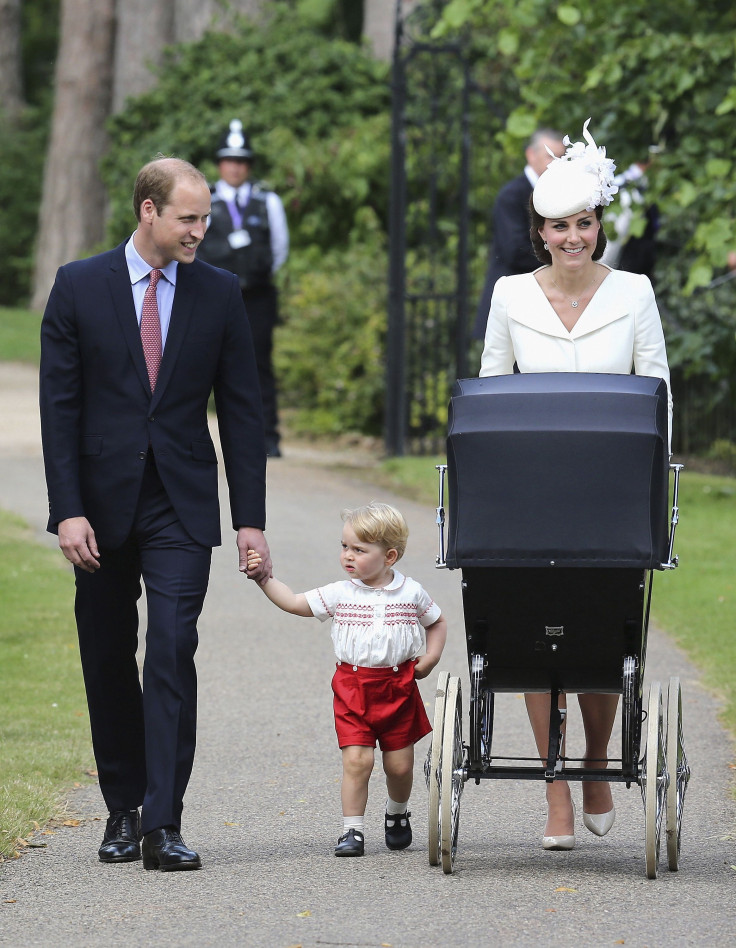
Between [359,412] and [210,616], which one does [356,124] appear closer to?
[359,412]

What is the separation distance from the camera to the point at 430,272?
14086mm

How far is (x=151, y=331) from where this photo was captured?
4.94m

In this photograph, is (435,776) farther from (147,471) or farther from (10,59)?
(10,59)

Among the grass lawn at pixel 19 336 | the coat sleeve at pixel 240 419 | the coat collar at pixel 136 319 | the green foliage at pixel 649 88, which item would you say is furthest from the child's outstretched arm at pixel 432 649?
the grass lawn at pixel 19 336

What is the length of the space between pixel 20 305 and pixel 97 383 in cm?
2840

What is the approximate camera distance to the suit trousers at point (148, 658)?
4.78m

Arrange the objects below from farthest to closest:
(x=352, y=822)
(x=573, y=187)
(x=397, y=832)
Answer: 1. (x=397, y=832)
2. (x=352, y=822)
3. (x=573, y=187)

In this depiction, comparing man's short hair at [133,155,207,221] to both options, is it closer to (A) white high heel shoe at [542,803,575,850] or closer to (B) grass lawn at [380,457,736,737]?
(A) white high heel shoe at [542,803,575,850]

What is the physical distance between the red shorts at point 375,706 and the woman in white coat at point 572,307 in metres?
0.35

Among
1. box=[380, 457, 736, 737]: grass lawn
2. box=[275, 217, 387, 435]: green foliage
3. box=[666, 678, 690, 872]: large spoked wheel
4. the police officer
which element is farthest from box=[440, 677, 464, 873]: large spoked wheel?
box=[275, 217, 387, 435]: green foliage

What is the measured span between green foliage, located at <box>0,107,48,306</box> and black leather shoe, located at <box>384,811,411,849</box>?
28.2 m

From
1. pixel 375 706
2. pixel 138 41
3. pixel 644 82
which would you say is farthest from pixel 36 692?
pixel 138 41

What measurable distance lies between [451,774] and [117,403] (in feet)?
4.38

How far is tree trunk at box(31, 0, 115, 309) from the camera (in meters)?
27.4
